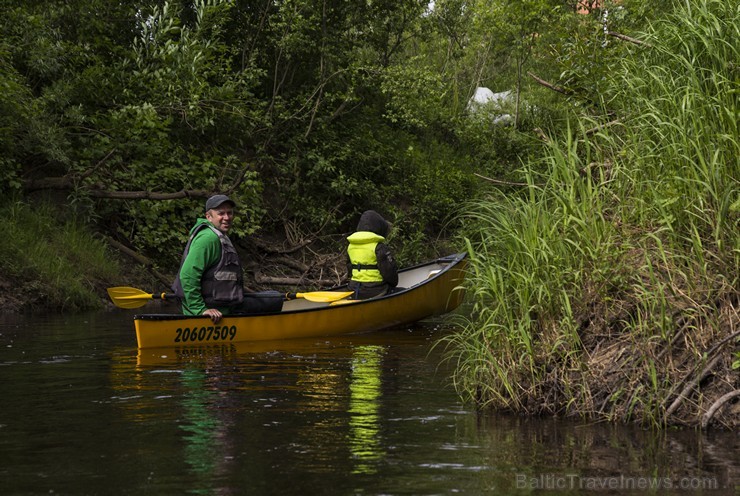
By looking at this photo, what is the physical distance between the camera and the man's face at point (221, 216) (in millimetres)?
9742

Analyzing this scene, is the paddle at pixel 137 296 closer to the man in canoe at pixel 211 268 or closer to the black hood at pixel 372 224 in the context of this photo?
the man in canoe at pixel 211 268

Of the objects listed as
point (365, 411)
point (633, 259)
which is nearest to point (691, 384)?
point (633, 259)

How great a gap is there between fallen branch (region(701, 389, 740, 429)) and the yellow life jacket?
253 inches

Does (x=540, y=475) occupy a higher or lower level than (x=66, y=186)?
lower

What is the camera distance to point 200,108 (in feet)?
51.6

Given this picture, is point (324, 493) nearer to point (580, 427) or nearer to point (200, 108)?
point (580, 427)

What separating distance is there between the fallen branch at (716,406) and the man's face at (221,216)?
5422 millimetres

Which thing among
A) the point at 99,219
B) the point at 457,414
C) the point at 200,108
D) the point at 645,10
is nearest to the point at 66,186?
the point at 99,219

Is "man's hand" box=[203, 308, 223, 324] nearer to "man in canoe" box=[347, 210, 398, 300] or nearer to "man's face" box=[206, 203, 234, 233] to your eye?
"man's face" box=[206, 203, 234, 233]

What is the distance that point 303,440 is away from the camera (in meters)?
5.55

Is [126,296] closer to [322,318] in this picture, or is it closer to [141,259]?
[322,318]

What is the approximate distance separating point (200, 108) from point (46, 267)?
3.51 m

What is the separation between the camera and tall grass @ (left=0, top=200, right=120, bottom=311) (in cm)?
1377

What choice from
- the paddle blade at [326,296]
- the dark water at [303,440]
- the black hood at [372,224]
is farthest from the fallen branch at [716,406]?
the black hood at [372,224]
